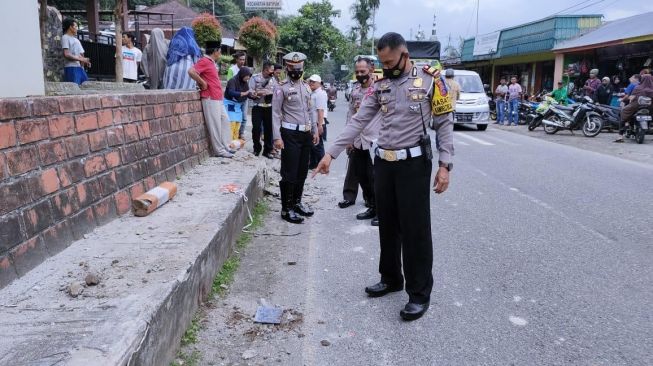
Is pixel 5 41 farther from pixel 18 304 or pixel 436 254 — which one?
pixel 436 254

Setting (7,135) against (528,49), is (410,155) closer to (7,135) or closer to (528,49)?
(7,135)

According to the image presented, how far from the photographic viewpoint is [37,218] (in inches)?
136

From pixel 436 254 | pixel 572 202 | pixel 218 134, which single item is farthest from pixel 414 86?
pixel 218 134

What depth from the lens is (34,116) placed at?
3.49 metres

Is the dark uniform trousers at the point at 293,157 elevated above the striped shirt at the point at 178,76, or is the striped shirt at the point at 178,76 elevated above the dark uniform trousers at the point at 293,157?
the striped shirt at the point at 178,76

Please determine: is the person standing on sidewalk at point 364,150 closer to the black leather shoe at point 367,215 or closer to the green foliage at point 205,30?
the black leather shoe at point 367,215

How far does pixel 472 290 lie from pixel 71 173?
10.3 ft

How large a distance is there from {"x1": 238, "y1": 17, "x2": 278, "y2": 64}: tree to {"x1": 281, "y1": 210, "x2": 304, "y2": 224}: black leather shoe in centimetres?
1483

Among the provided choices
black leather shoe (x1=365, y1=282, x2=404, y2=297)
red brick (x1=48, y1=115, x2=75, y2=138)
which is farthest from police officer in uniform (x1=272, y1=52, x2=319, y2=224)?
red brick (x1=48, y1=115, x2=75, y2=138)

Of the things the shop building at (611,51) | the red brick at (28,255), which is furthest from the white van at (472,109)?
the red brick at (28,255)

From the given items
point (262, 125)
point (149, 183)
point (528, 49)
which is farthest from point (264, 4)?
point (149, 183)

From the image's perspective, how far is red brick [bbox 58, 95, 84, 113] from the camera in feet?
12.6

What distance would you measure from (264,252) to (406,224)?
1.92 metres

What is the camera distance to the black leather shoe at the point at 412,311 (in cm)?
372
